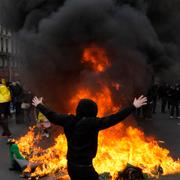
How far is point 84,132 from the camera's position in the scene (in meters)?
3.82

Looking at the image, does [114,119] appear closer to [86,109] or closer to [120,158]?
[86,109]

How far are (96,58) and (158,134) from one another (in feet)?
15.0

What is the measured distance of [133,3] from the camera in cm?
685

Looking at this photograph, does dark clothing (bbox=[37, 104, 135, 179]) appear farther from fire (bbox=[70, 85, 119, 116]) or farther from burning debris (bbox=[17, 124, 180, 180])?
fire (bbox=[70, 85, 119, 116])

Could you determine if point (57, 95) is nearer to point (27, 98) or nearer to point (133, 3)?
point (133, 3)

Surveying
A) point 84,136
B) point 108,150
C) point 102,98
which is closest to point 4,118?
point 102,98

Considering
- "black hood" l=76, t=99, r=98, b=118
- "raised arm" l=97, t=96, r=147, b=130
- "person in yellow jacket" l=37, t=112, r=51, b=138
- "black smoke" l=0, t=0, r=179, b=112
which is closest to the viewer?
"raised arm" l=97, t=96, r=147, b=130

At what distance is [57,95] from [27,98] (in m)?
4.79

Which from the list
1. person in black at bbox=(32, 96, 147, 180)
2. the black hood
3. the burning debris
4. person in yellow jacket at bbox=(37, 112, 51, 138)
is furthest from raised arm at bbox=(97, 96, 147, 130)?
person in yellow jacket at bbox=(37, 112, 51, 138)

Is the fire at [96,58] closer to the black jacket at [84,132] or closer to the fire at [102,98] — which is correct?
the fire at [102,98]

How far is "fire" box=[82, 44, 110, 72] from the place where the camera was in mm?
6945

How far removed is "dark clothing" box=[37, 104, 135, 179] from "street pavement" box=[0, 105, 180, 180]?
2.79 meters

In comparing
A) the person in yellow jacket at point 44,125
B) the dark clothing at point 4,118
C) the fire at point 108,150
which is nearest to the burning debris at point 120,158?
the fire at point 108,150

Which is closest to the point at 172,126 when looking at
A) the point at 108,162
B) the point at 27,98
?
the point at 27,98
